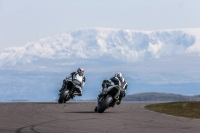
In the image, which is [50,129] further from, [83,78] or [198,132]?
[83,78]

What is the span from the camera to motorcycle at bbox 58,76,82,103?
4641 cm

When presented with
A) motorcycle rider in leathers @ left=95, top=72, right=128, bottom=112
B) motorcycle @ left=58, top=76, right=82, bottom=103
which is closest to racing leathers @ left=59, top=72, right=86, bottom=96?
motorcycle @ left=58, top=76, right=82, bottom=103

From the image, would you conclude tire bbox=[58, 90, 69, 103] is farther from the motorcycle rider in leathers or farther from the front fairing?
the front fairing

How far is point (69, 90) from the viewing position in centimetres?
4678

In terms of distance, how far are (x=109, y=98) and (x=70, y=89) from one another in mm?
12992

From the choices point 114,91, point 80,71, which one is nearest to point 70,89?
point 80,71

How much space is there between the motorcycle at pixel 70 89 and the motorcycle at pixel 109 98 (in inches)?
455

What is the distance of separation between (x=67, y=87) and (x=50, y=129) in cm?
2410

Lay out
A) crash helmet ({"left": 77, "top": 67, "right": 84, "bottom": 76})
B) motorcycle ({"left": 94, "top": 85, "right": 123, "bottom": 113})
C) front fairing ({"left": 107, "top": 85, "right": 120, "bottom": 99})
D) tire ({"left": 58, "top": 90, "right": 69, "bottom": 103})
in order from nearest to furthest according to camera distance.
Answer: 1. motorcycle ({"left": 94, "top": 85, "right": 123, "bottom": 113})
2. front fairing ({"left": 107, "top": 85, "right": 120, "bottom": 99})
3. tire ({"left": 58, "top": 90, "right": 69, "bottom": 103})
4. crash helmet ({"left": 77, "top": 67, "right": 84, "bottom": 76})

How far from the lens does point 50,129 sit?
74.3 ft

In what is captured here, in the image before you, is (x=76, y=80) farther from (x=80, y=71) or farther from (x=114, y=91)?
(x=114, y=91)

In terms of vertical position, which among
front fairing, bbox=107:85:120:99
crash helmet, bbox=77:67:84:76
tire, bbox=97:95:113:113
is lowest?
tire, bbox=97:95:113:113

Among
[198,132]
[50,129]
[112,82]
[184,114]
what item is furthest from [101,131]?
[112,82]

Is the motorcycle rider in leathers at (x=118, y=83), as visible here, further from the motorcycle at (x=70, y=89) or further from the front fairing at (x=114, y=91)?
the motorcycle at (x=70, y=89)
